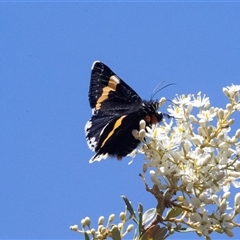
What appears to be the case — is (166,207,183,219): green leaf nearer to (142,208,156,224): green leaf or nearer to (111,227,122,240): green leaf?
(142,208,156,224): green leaf

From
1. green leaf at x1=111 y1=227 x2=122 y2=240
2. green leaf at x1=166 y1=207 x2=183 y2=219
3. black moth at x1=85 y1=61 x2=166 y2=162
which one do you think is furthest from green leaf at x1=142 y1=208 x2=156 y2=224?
black moth at x1=85 y1=61 x2=166 y2=162

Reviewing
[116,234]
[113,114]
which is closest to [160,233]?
[116,234]

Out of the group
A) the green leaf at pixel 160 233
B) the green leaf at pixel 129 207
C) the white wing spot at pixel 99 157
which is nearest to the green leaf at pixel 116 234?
the green leaf at pixel 129 207

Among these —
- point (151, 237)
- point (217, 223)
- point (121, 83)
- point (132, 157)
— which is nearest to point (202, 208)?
point (217, 223)

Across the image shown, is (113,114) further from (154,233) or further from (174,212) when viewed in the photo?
(154,233)

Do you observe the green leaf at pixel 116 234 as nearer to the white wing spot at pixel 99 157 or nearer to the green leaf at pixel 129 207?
the green leaf at pixel 129 207

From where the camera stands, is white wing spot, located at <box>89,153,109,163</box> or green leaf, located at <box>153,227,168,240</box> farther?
white wing spot, located at <box>89,153,109,163</box>

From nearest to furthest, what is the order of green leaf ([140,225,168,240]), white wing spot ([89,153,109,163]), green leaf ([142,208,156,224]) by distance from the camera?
green leaf ([140,225,168,240]) → green leaf ([142,208,156,224]) → white wing spot ([89,153,109,163])

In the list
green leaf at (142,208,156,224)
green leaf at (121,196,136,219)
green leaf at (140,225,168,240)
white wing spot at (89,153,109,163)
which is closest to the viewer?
green leaf at (140,225,168,240)
